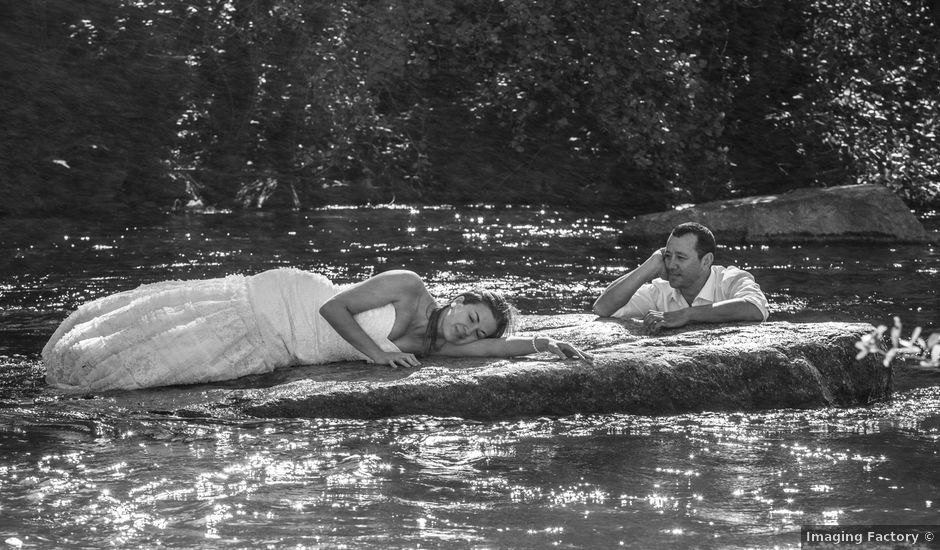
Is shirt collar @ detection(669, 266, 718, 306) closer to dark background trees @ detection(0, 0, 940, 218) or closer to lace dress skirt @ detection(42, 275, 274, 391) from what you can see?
lace dress skirt @ detection(42, 275, 274, 391)

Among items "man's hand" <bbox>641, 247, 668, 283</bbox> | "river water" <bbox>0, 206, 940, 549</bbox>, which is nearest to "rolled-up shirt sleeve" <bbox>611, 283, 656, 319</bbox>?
"man's hand" <bbox>641, 247, 668, 283</bbox>

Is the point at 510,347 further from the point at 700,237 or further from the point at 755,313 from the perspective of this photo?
the point at 755,313

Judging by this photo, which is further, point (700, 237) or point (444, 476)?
point (700, 237)

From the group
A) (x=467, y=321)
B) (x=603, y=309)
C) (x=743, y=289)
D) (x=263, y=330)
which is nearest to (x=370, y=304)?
(x=467, y=321)

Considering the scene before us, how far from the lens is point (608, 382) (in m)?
6.77

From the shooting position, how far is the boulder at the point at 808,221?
13.5 m

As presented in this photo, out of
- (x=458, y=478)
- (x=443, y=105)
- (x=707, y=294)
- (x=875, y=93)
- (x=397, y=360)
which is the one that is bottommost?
(x=458, y=478)

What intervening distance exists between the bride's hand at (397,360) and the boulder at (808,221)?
6.97 m

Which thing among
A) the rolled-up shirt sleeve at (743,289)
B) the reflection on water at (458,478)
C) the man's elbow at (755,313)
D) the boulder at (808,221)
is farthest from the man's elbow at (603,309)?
the boulder at (808,221)

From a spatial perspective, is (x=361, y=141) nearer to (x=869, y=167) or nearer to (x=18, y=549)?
(x=869, y=167)

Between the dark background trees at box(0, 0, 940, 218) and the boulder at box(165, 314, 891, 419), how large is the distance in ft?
28.1

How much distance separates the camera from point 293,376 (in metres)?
6.90

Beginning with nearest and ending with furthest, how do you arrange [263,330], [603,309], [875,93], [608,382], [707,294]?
[608,382] < [263,330] < [707,294] < [603,309] < [875,93]

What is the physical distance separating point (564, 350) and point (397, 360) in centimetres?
104
